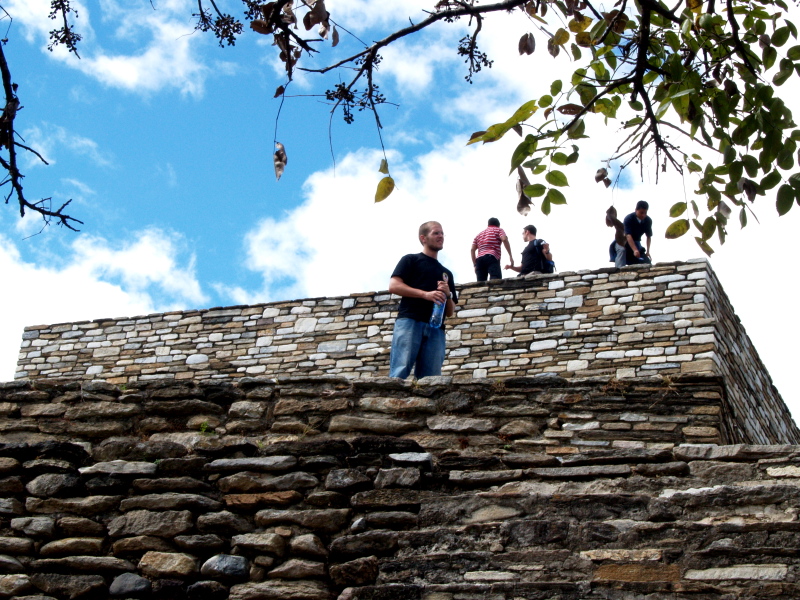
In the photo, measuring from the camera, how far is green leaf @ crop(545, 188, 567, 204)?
4.86 metres

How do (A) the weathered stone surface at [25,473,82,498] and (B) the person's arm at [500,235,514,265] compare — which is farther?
(B) the person's arm at [500,235,514,265]

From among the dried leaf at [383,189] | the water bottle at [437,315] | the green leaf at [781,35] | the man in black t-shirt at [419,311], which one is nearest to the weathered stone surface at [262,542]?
the dried leaf at [383,189]

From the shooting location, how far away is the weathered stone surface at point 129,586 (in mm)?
4578

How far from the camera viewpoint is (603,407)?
5723 mm

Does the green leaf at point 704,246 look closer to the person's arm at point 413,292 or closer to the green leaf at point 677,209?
the green leaf at point 677,209

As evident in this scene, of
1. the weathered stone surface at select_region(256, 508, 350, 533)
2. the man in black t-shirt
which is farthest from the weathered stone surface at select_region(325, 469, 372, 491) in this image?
the man in black t-shirt

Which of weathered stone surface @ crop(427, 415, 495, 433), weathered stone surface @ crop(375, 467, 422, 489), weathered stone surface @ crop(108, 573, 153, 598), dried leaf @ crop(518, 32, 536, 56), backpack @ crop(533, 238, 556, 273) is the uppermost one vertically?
backpack @ crop(533, 238, 556, 273)

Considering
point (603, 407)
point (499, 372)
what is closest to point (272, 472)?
point (603, 407)

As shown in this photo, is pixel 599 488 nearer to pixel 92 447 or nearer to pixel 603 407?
pixel 603 407

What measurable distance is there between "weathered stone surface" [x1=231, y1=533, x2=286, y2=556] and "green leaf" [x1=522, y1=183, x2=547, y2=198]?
1.90 m

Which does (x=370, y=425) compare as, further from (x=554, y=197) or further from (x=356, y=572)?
(x=554, y=197)

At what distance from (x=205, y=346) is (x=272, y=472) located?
9.12 metres

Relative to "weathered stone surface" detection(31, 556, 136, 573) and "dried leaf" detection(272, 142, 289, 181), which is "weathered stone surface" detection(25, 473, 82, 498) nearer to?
"weathered stone surface" detection(31, 556, 136, 573)

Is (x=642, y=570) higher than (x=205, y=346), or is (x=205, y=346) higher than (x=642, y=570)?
(x=205, y=346)
